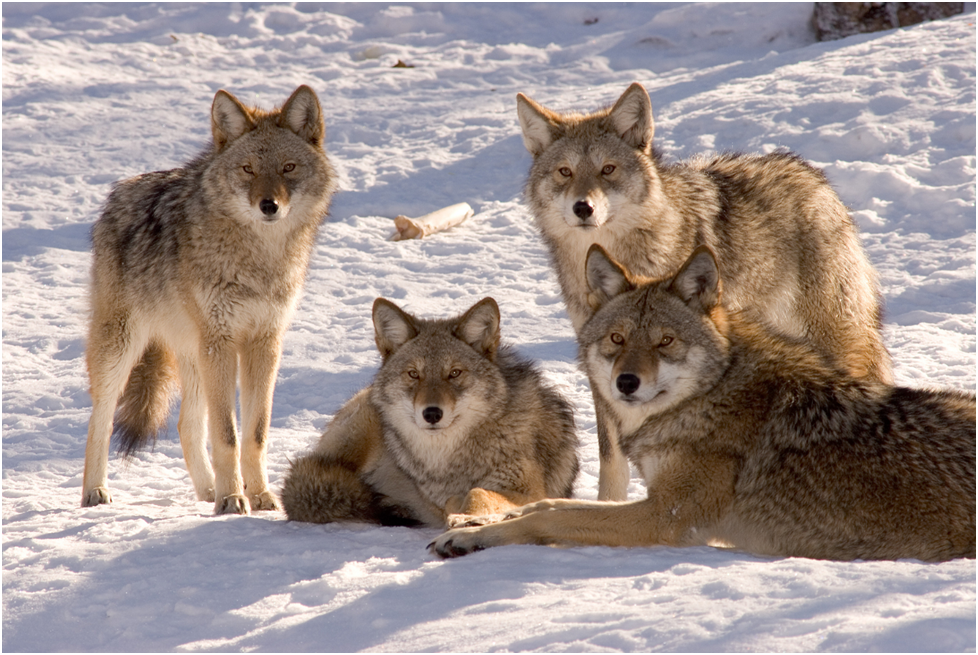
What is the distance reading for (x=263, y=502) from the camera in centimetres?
623

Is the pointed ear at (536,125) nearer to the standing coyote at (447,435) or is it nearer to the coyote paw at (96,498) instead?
the standing coyote at (447,435)

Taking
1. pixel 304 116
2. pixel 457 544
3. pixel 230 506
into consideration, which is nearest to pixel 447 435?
pixel 457 544

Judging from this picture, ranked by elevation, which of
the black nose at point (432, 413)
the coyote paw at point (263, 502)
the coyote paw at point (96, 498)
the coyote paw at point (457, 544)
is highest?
the black nose at point (432, 413)

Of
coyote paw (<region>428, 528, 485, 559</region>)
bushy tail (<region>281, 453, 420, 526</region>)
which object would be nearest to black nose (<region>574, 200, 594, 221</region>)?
bushy tail (<region>281, 453, 420, 526</region>)

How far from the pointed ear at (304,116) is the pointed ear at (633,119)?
1.95 metres

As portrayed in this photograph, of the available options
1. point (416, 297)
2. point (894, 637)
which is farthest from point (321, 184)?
point (894, 637)

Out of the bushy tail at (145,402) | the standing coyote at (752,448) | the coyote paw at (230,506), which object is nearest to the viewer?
the standing coyote at (752,448)

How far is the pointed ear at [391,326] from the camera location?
5.61 metres

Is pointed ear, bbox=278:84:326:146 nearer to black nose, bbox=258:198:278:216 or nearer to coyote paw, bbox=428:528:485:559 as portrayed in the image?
black nose, bbox=258:198:278:216

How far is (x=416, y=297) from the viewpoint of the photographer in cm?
1026

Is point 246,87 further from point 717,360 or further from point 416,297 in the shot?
point 717,360

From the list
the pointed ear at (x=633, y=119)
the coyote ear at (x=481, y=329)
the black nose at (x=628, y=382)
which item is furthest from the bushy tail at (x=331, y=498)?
the pointed ear at (x=633, y=119)

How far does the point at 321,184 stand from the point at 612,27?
12829 mm

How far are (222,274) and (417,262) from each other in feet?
17.3
